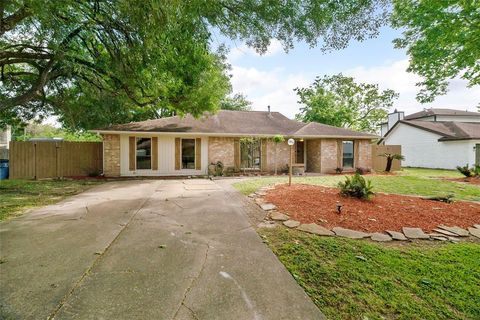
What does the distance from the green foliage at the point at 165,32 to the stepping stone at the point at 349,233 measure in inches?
171

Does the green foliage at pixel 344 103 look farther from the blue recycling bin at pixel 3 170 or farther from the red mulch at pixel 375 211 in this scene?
the blue recycling bin at pixel 3 170

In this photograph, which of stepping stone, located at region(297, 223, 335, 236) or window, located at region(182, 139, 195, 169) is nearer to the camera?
stepping stone, located at region(297, 223, 335, 236)

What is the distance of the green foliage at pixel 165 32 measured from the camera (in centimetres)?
457

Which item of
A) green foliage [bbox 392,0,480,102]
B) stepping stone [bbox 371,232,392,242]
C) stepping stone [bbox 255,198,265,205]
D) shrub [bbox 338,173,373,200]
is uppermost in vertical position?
green foliage [bbox 392,0,480,102]

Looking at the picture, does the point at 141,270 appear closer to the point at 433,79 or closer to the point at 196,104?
the point at 196,104

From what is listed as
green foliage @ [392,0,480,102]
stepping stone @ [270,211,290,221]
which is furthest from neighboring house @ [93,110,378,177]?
stepping stone @ [270,211,290,221]

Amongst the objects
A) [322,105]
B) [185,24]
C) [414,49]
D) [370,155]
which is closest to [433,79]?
[414,49]

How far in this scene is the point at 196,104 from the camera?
9922mm

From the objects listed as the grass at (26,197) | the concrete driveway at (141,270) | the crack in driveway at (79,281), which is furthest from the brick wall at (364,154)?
the grass at (26,197)

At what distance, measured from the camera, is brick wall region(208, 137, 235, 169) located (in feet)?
45.1

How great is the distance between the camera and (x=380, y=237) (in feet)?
13.2

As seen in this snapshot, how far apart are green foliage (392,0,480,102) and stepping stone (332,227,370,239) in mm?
7475

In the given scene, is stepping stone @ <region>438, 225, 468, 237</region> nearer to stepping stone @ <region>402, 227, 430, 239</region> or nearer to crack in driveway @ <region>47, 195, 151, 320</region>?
stepping stone @ <region>402, 227, 430, 239</region>

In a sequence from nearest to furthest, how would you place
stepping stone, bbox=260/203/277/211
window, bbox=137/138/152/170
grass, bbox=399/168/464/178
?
stepping stone, bbox=260/203/277/211 → window, bbox=137/138/152/170 → grass, bbox=399/168/464/178
